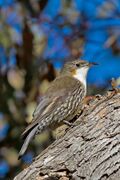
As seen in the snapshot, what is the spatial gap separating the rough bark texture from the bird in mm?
817

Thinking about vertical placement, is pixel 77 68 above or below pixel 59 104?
above

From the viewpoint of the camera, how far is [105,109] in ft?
15.6

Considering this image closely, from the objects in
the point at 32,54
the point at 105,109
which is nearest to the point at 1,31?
the point at 32,54

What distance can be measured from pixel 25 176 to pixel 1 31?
3433mm

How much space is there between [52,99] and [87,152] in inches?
67.0

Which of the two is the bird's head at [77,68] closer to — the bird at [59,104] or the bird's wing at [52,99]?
the bird at [59,104]

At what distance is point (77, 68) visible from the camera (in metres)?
6.93

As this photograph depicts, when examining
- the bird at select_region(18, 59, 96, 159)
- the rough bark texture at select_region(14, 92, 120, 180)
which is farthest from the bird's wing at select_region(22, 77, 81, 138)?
the rough bark texture at select_region(14, 92, 120, 180)

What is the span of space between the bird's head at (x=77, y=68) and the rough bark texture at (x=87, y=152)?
200cm

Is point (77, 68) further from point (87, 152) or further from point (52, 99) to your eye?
point (87, 152)

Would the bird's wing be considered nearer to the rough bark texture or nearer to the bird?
the bird

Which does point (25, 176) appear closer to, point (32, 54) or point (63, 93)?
point (63, 93)

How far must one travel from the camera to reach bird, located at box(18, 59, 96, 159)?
5.68 meters

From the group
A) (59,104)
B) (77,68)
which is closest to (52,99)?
(59,104)
